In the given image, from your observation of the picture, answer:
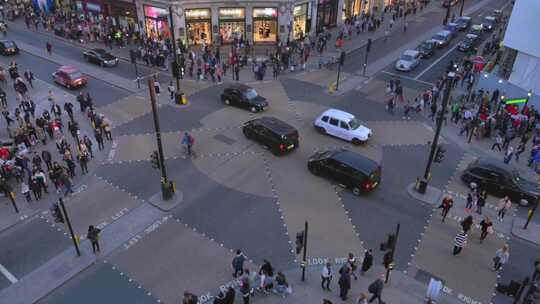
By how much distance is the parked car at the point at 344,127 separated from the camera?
24.5m

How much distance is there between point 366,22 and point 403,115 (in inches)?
969

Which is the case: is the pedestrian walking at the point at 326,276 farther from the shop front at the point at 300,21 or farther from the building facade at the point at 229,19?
the shop front at the point at 300,21

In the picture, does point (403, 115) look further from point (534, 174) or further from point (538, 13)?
point (538, 13)

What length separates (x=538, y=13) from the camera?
90.9 feet

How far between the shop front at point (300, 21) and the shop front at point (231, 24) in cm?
560

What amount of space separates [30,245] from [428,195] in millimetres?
18221

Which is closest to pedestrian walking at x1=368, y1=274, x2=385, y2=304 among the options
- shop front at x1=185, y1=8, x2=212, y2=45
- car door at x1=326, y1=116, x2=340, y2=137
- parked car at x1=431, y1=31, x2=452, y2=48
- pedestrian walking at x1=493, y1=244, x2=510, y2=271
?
pedestrian walking at x1=493, y1=244, x2=510, y2=271

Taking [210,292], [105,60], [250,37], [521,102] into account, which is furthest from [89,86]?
[521,102]

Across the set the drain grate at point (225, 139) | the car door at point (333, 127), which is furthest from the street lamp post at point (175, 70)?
the car door at point (333, 127)

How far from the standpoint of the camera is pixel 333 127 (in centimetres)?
2516

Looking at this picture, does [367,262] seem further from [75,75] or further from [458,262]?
[75,75]

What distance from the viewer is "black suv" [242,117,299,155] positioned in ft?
75.0

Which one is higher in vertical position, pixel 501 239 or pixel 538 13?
pixel 538 13

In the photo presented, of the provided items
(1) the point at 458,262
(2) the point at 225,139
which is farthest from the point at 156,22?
(1) the point at 458,262
